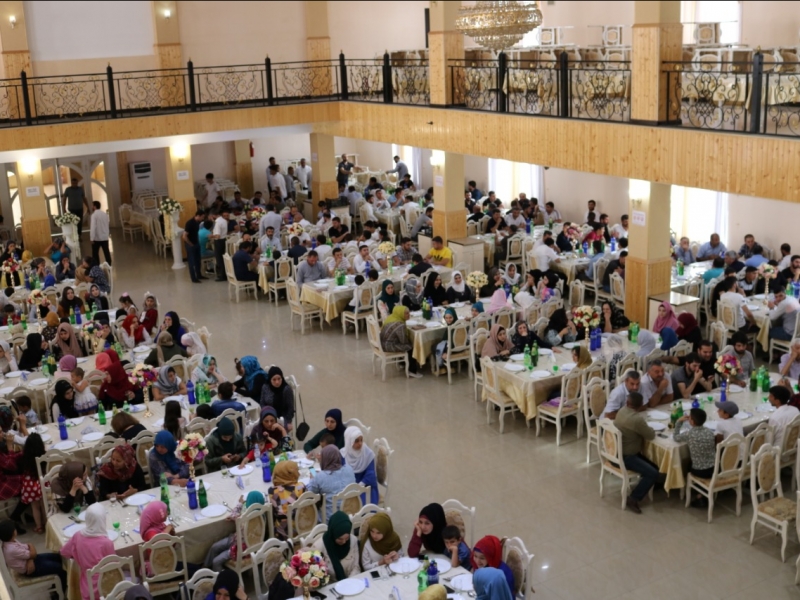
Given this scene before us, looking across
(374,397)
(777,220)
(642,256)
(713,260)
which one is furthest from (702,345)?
(777,220)

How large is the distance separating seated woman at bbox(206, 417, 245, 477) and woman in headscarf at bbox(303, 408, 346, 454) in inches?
31.4

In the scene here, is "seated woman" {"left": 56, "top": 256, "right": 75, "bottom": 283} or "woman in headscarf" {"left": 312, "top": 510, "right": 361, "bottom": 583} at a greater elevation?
"seated woman" {"left": 56, "top": 256, "right": 75, "bottom": 283}

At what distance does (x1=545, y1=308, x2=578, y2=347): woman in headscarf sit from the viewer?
13195 mm

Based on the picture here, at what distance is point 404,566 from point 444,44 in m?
12.6

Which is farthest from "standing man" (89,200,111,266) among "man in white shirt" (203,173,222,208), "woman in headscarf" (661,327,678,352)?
"woman in headscarf" (661,327,678,352)

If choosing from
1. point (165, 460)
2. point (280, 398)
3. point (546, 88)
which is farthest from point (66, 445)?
point (546, 88)

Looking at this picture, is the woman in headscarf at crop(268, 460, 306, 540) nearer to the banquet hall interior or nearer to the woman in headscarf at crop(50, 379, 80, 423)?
the banquet hall interior

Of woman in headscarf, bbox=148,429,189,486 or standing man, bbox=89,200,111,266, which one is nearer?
woman in headscarf, bbox=148,429,189,486

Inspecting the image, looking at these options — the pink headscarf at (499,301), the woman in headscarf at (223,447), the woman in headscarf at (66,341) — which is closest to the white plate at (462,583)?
the woman in headscarf at (223,447)

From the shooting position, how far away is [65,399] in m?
11.4

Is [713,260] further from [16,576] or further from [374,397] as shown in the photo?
[16,576]

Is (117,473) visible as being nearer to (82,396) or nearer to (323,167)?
(82,396)

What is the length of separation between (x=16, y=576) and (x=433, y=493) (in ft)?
15.0

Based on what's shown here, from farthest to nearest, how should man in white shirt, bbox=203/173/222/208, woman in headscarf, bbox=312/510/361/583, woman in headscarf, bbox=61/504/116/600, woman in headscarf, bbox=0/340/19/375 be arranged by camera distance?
man in white shirt, bbox=203/173/222/208 → woman in headscarf, bbox=0/340/19/375 → woman in headscarf, bbox=61/504/116/600 → woman in headscarf, bbox=312/510/361/583
